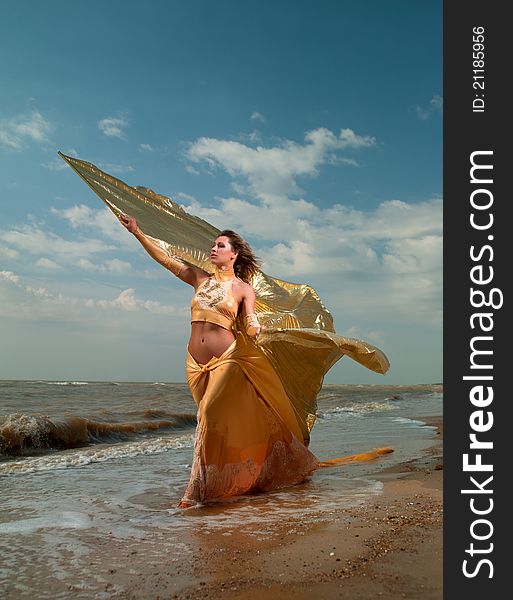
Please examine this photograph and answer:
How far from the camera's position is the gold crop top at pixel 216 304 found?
505cm

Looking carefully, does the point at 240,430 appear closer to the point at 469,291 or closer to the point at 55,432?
the point at 469,291

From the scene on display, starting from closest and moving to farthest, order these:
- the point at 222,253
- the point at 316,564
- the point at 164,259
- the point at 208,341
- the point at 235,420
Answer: the point at 316,564
the point at 235,420
the point at 208,341
the point at 222,253
the point at 164,259

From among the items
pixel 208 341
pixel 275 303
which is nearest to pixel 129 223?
pixel 208 341

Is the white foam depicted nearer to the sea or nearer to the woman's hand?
the sea

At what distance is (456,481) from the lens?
2682 millimetres

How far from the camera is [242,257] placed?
5496 mm

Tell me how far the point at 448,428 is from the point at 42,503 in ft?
11.2

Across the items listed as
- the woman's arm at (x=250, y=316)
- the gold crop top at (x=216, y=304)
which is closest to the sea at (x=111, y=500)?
the woman's arm at (x=250, y=316)

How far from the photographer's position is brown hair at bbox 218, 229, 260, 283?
17.8ft

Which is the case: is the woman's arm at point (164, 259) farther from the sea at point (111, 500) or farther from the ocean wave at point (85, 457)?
the ocean wave at point (85, 457)

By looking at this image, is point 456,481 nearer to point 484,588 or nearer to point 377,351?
point 484,588

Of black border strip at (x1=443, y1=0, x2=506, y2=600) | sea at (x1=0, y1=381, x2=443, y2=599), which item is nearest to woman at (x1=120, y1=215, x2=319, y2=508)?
sea at (x1=0, y1=381, x2=443, y2=599)

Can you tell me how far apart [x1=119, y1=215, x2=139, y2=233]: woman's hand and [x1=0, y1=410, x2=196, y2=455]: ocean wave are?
4.88m

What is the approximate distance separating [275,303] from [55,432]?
5.51m
